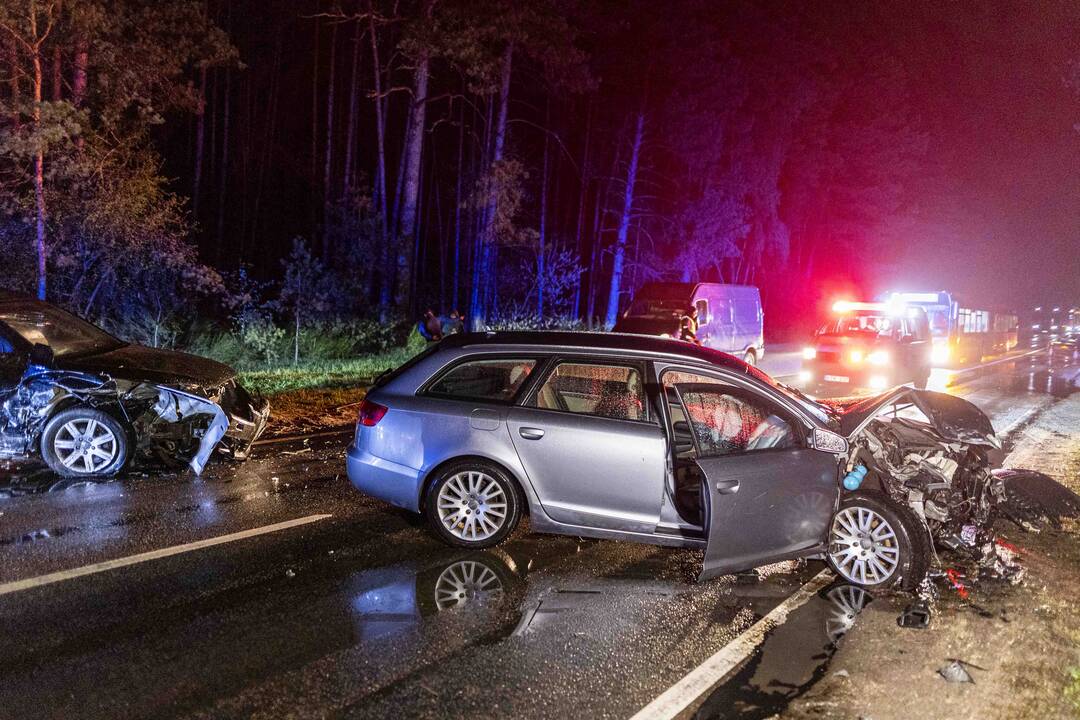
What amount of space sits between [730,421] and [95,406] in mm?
6183

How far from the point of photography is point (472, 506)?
5.75m

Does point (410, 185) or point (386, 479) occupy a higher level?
point (410, 185)

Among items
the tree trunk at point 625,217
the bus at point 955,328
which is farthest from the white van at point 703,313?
the tree trunk at point 625,217

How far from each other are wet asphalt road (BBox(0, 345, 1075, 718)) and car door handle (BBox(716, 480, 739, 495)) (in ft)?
2.40

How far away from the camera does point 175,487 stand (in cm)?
745

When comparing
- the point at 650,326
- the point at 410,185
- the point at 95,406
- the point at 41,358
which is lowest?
the point at 95,406

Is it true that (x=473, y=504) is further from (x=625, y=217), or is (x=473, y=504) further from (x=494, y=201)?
(x=625, y=217)

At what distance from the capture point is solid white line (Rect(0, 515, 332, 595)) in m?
5.01

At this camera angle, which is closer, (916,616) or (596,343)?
(916,616)

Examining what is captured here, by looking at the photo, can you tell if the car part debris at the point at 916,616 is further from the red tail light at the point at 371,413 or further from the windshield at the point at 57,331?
the windshield at the point at 57,331

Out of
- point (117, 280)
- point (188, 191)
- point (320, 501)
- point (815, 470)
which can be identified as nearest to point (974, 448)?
point (815, 470)

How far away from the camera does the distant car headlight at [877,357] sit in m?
16.2

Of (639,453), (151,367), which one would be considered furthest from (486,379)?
(151,367)

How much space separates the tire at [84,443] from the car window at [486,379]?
3.89m
